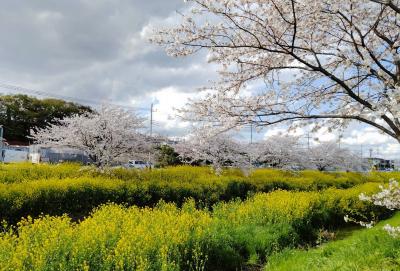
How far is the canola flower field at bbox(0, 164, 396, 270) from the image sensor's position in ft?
18.5

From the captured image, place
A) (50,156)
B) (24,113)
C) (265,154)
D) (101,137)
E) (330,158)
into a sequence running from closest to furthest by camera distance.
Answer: (101,137) < (265,154) < (330,158) < (50,156) < (24,113)

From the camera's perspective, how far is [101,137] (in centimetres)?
1698

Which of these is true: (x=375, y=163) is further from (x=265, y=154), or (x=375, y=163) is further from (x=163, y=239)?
(x=163, y=239)

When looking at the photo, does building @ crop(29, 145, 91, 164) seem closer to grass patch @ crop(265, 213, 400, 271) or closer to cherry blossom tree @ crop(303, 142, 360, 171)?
cherry blossom tree @ crop(303, 142, 360, 171)

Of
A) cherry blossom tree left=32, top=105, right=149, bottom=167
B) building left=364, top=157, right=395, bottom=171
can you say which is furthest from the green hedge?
building left=364, top=157, right=395, bottom=171

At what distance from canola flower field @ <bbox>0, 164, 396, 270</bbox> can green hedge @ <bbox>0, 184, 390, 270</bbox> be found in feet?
0.05

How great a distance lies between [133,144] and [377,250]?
12499mm

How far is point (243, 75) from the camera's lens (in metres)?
5.66

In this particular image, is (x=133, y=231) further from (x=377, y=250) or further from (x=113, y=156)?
(x=113, y=156)

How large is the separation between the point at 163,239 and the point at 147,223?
879mm

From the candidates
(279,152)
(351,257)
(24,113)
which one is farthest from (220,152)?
(24,113)

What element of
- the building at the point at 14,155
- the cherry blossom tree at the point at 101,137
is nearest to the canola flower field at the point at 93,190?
the cherry blossom tree at the point at 101,137

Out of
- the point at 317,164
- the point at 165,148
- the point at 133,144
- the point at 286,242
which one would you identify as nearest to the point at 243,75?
the point at 286,242

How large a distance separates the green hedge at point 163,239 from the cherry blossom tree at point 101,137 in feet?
23.2
